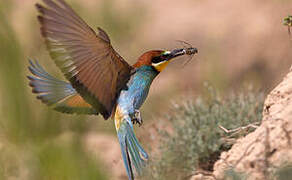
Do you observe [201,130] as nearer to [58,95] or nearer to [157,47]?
[58,95]

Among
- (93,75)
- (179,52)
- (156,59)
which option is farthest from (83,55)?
(179,52)

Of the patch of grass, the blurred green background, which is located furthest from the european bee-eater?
the patch of grass

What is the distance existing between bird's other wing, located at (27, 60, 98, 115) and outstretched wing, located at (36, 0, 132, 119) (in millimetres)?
332

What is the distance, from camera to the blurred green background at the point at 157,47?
4566 millimetres

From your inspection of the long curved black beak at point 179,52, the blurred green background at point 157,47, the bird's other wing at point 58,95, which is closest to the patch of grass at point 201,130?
the blurred green background at point 157,47

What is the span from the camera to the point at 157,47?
8.15 m

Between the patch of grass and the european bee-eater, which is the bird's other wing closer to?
the european bee-eater

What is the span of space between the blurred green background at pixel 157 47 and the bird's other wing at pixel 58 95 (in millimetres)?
285

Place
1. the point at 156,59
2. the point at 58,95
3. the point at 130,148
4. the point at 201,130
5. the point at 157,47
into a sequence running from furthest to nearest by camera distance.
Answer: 1. the point at 157,47
2. the point at 201,130
3. the point at 58,95
4. the point at 156,59
5. the point at 130,148

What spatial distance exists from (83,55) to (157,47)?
15.6 ft

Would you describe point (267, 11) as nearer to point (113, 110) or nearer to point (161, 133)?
point (161, 133)

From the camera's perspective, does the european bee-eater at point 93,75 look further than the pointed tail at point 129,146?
No

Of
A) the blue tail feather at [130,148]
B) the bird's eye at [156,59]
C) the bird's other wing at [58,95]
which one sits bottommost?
the blue tail feather at [130,148]

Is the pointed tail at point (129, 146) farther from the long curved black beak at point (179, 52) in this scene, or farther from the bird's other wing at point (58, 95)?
the long curved black beak at point (179, 52)
